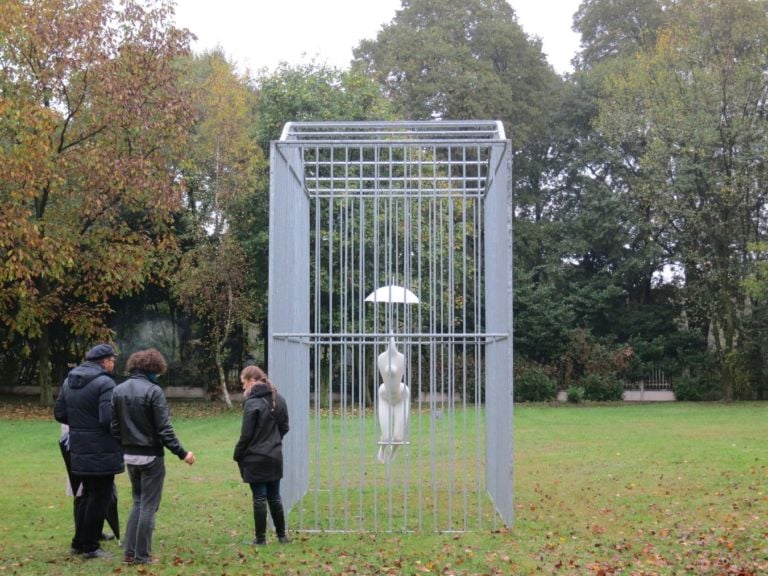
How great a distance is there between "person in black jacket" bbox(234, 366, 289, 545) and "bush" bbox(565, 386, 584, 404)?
22.8m

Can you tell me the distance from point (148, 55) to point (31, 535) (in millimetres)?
15517

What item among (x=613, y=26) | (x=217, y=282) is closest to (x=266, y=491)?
(x=217, y=282)

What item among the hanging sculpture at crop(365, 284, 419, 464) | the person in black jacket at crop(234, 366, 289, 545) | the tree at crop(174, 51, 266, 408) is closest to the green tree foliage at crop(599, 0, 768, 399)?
the tree at crop(174, 51, 266, 408)

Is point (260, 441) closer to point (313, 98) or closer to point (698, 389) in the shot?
point (313, 98)

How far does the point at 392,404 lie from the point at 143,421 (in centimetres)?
355

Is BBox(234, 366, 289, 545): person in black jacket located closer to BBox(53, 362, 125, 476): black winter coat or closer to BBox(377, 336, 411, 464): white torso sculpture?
BBox(53, 362, 125, 476): black winter coat

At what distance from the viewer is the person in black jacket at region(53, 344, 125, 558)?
23.8 feet

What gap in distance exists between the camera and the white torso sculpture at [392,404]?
9844 millimetres

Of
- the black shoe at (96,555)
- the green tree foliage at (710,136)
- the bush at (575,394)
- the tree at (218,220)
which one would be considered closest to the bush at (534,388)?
the bush at (575,394)

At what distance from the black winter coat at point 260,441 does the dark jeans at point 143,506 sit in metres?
0.78

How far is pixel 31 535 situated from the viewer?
8.53m

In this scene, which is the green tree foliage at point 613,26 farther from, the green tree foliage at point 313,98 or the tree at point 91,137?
the tree at point 91,137

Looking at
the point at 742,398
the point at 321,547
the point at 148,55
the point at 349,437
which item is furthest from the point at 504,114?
the point at 321,547

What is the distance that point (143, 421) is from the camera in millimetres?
7074
